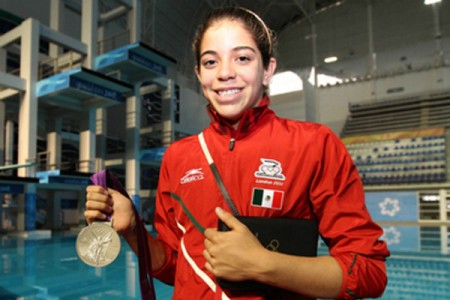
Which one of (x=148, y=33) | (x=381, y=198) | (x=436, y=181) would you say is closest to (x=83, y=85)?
(x=148, y=33)

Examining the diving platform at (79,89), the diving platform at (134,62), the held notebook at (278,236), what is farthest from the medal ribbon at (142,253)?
the diving platform at (134,62)

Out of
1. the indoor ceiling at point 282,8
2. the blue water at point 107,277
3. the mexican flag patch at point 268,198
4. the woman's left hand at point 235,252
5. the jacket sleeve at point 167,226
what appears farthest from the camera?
the indoor ceiling at point 282,8

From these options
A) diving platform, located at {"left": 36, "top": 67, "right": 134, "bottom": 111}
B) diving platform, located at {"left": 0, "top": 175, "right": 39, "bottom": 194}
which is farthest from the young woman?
diving platform, located at {"left": 0, "top": 175, "right": 39, "bottom": 194}

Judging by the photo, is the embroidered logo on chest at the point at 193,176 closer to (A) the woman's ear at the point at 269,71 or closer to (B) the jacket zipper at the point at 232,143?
(B) the jacket zipper at the point at 232,143

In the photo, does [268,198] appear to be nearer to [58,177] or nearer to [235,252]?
[235,252]

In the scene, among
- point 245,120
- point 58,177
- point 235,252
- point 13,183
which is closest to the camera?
point 235,252

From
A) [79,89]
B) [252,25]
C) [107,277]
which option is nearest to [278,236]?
[252,25]

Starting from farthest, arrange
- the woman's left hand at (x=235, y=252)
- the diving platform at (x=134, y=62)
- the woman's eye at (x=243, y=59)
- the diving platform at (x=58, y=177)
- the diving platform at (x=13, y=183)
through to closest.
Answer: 1. the diving platform at (x=134, y=62)
2. the diving platform at (x=58, y=177)
3. the diving platform at (x=13, y=183)
4. the woman's eye at (x=243, y=59)
5. the woman's left hand at (x=235, y=252)

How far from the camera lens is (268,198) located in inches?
46.3

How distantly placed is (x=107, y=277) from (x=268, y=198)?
5.75 meters

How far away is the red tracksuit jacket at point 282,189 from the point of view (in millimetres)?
1085

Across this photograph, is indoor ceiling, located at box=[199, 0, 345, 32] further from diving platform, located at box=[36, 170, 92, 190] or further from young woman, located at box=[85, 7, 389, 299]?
young woman, located at box=[85, 7, 389, 299]

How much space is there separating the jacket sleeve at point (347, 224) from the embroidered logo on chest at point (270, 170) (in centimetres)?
11

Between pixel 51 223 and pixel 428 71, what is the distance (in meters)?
24.1
